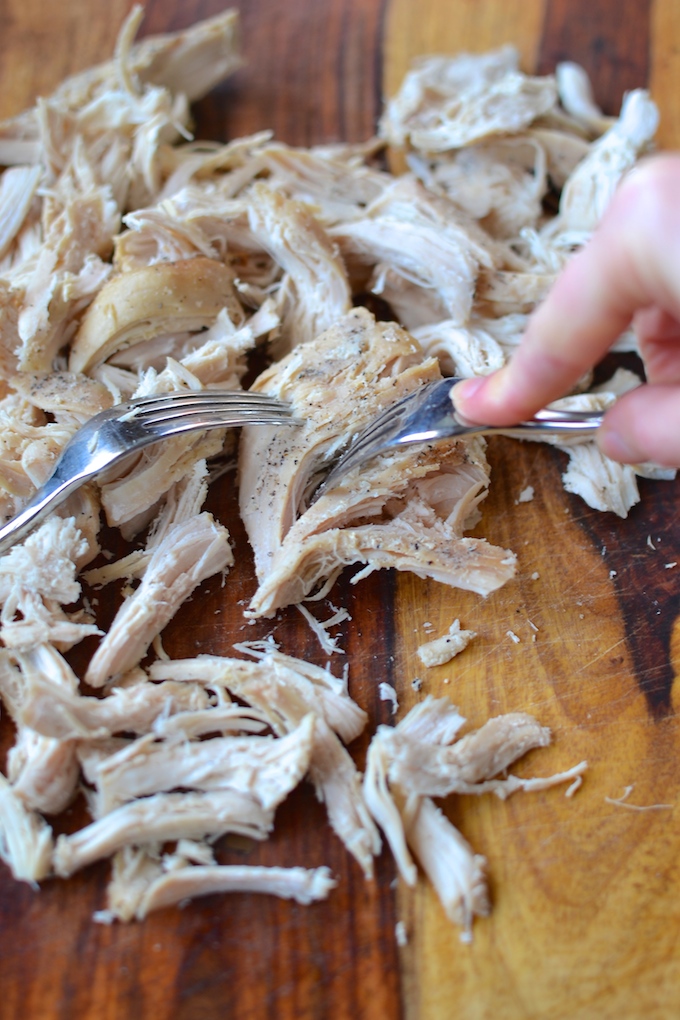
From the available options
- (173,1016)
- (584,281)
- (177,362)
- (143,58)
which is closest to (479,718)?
(173,1016)

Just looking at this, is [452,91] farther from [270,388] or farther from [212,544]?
[212,544]

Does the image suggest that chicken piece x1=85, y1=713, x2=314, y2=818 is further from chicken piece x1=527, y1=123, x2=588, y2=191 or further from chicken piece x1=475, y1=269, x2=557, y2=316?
chicken piece x1=527, y1=123, x2=588, y2=191

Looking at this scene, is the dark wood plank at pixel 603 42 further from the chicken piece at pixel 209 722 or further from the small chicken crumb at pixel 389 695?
the chicken piece at pixel 209 722

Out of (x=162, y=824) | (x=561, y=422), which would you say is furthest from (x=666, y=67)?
(x=162, y=824)

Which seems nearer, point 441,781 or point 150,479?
point 441,781

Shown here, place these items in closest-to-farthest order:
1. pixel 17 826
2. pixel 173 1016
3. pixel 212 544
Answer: pixel 173 1016 → pixel 17 826 → pixel 212 544

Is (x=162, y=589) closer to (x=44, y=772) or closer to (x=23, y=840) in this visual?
(x=44, y=772)
